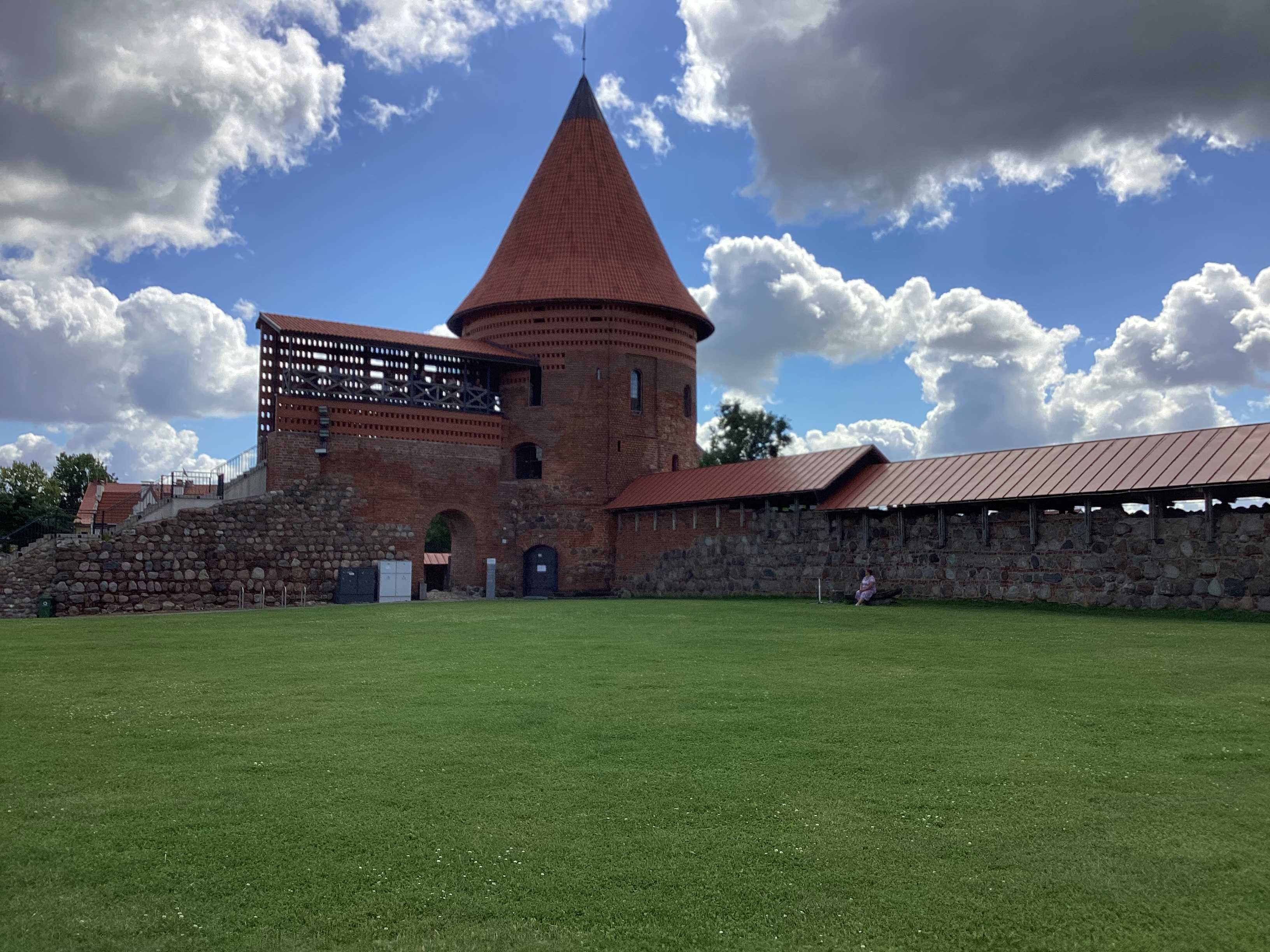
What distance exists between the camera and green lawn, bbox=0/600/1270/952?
4.41 meters

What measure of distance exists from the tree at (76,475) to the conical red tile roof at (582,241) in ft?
137

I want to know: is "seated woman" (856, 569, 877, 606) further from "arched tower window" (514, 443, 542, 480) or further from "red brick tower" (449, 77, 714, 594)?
"arched tower window" (514, 443, 542, 480)

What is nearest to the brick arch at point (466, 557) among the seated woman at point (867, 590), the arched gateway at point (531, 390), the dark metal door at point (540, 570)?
the arched gateway at point (531, 390)

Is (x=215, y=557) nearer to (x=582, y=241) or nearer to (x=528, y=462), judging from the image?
(x=528, y=462)

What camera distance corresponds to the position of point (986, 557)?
19.2 metres

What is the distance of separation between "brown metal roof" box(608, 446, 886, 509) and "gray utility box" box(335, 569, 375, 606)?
731cm

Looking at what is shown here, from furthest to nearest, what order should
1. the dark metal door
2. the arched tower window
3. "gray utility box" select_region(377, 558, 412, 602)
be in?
the arched tower window, the dark metal door, "gray utility box" select_region(377, 558, 412, 602)

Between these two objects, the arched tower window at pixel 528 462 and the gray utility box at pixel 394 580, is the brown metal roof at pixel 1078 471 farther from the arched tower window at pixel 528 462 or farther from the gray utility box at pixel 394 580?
the gray utility box at pixel 394 580

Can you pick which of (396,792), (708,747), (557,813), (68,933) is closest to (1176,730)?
(708,747)

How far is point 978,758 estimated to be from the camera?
666 centimetres

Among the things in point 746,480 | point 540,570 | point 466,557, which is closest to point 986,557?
point 746,480

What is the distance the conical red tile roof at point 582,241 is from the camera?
1213 inches

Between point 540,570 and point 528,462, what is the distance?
3384 millimetres

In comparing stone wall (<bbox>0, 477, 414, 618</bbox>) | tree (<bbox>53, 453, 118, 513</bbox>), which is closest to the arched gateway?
stone wall (<bbox>0, 477, 414, 618</bbox>)
